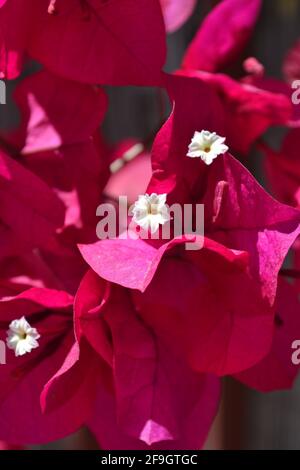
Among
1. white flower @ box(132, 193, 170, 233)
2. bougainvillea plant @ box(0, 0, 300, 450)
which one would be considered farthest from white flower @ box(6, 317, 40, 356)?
white flower @ box(132, 193, 170, 233)

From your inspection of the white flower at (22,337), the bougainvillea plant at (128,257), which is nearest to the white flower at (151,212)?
the bougainvillea plant at (128,257)

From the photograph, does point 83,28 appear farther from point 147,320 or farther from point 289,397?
point 289,397

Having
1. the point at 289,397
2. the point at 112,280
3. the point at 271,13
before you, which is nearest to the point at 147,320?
the point at 112,280

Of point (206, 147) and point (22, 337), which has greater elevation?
point (206, 147)

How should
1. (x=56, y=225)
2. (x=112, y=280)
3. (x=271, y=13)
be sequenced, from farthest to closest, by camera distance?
(x=271, y=13), (x=56, y=225), (x=112, y=280)

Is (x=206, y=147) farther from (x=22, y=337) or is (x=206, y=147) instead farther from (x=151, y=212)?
(x=22, y=337)

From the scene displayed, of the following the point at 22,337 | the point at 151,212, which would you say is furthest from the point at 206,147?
the point at 22,337
